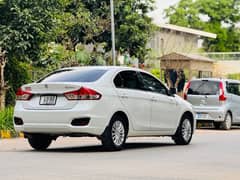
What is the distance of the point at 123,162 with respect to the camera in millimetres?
12031

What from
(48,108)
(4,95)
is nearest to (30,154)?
(48,108)

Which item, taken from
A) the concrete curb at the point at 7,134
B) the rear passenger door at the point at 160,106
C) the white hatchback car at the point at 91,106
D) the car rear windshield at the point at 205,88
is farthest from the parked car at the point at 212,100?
the white hatchback car at the point at 91,106

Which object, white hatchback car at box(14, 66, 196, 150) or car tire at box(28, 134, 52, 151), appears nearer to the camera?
white hatchback car at box(14, 66, 196, 150)

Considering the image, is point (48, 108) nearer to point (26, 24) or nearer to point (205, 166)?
point (205, 166)

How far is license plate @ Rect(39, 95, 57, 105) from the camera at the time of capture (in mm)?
13766

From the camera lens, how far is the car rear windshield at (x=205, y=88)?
81.5ft

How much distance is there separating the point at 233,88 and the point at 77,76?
12.2 meters

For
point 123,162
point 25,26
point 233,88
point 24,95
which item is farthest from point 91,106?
point 233,88

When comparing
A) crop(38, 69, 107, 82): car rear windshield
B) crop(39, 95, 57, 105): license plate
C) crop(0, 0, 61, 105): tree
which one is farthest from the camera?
crop(0, 0, 61, 105): tree

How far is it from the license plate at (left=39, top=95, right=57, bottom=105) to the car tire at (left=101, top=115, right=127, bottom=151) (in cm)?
106

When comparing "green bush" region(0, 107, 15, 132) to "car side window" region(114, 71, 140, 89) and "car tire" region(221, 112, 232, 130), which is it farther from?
"car tire" region(221, 112, 232, 130)

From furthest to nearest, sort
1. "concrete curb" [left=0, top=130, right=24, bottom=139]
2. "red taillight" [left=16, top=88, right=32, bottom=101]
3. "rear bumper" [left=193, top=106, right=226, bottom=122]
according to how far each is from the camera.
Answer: "rear bumper" [left=193, top=106, right=226, bottom=122], "concrete curb" [left=0, top=130, right=24, bottom=139], "red taillight" [left=16, top=88, right=32, bottom=101]

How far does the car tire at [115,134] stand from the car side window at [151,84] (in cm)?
126

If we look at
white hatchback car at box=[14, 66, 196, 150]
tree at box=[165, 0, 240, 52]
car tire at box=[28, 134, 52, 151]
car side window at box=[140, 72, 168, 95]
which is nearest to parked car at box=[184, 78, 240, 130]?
car side window at box=[140, 72, 168, 95]
